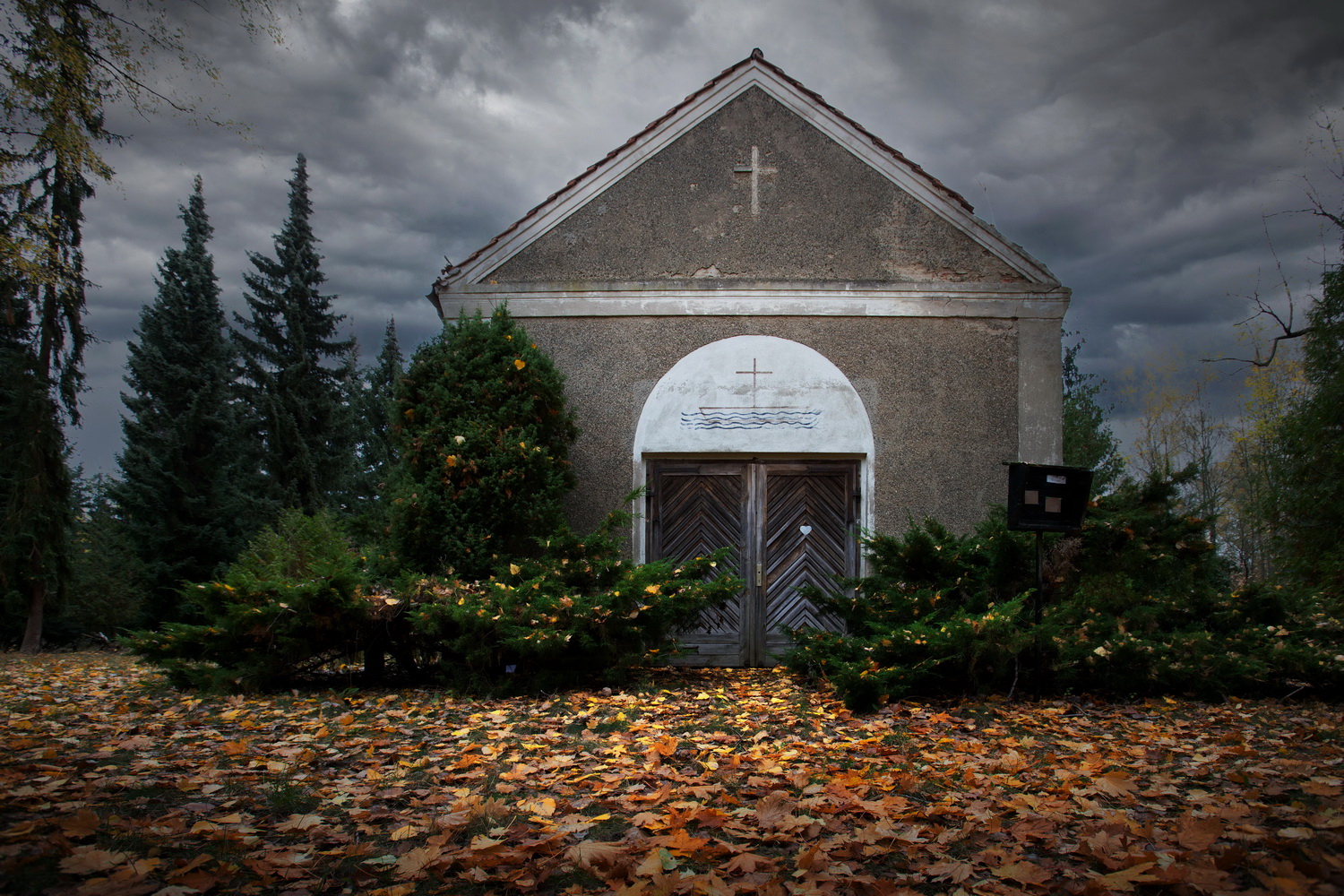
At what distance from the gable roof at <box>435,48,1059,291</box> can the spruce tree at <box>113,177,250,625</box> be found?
47.0ft

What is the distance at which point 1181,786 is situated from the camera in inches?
154

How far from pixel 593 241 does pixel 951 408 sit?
4662 millimetres

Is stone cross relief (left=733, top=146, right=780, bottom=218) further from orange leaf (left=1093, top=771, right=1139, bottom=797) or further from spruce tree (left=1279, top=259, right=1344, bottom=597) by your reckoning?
spruce tree (left=1279, top=259, right=1344, bottom=597)

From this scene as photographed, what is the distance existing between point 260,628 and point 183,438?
1689cm

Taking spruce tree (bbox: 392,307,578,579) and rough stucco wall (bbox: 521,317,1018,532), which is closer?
spruce tree (bbox: 392,307,578,579)

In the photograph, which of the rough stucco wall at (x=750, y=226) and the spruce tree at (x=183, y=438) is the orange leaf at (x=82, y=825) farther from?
the spruce tree at (x=183, y=438)

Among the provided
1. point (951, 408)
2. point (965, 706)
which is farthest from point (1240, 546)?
point (965, 706)

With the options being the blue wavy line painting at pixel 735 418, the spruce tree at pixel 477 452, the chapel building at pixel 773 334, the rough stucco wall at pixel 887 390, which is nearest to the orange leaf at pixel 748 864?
the spruce tree at pixel 477 452

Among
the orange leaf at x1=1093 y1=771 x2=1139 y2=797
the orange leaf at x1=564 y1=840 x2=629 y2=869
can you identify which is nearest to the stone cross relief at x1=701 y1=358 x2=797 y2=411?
the orange leaf at x1=1093 y1=771 x2=1139 y2=797

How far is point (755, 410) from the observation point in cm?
887

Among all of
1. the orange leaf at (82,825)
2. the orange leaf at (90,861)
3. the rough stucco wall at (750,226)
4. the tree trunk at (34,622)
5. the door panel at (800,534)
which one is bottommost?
the tree trunk at (34,622)

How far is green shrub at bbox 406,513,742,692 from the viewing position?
6332 mm

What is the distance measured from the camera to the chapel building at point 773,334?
29.0 ft

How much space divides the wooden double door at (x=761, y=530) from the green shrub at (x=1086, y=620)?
4.97 feet
